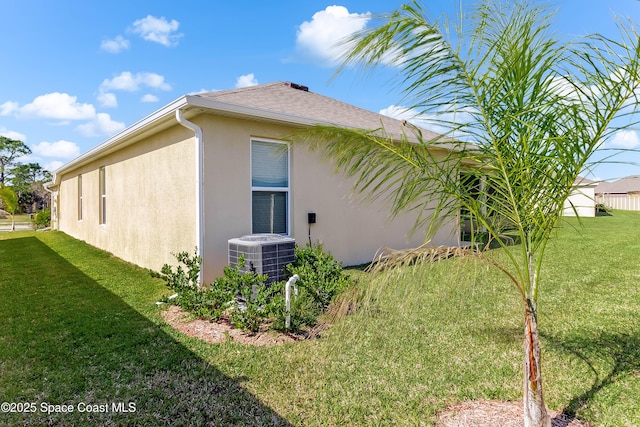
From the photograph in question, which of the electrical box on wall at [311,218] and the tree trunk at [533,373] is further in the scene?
the electrical box on wall at [311,218]

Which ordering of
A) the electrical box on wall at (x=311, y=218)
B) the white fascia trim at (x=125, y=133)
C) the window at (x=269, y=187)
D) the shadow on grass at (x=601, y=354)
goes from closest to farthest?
the shadow on grass at (x=601, y=354) → the white fascia trim at (x=125, y=133) → the window at (x=269, y=187) → the electrical box on wall at (x=311, y=218)

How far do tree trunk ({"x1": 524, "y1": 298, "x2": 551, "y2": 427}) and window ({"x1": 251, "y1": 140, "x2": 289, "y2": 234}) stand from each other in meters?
5.21

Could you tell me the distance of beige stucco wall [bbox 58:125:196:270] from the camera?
6.61 m

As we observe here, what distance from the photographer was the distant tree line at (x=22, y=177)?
37.3m

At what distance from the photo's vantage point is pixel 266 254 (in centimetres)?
541

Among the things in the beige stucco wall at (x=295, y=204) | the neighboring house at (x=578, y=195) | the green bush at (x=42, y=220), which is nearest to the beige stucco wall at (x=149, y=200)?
the beige stucco wall at (x=295, y=204)

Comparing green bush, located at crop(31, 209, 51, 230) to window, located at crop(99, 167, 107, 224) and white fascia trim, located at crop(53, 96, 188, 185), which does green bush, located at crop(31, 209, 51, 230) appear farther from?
window, located at crop(99, 167, 107, 224)

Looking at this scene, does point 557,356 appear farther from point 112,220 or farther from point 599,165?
point 112,220

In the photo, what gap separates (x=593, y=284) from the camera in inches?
272

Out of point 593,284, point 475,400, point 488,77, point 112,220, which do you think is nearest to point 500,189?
point 488,77

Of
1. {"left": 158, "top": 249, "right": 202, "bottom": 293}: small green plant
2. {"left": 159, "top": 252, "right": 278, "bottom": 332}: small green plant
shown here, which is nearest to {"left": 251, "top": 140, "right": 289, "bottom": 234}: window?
{"left": 158, "top": 249, "right": 202, "bottom": 293}: small green plant

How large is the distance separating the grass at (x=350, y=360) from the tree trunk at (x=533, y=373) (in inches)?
15.5

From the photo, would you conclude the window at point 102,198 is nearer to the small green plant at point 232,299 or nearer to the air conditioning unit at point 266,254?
the small green plant at point 232,299

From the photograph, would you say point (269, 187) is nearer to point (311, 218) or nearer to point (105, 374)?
point (311, 218)
